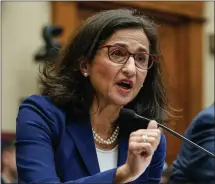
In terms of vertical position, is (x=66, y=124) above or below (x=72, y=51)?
below

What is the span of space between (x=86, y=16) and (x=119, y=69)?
2448 mm

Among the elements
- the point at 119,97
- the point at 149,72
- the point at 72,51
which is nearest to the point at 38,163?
the point at 119,97

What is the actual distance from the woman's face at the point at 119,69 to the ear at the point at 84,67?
0.9 inches

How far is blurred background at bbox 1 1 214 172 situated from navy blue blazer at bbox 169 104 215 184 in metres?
0.63

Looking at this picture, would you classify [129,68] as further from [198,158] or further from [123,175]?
[198,158]

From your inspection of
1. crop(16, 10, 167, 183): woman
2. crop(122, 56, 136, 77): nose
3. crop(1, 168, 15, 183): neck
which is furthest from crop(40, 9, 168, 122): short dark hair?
crop(1, 168, 15, 183): neck

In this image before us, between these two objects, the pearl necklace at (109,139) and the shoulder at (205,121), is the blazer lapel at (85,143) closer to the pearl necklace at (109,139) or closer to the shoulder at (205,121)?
the pearl necklace at (109,139)

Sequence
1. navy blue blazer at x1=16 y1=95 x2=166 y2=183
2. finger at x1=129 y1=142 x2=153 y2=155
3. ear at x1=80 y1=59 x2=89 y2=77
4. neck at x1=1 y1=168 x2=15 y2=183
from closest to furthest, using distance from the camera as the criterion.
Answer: finger at x1=129 y1=142 x2=153 y2=155, navy blue blazer at x1=16 y1=95 x2=166 y2=183, ear at x1=80 y1=59 x2=89 y2=77, neck at x1=1 y1=168 x2=15 y2=183

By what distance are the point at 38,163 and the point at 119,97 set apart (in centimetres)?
31

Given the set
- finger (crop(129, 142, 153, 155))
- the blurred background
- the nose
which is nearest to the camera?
finger (crop(129, 142, 153, 155))

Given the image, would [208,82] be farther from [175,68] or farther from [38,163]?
[38,163]

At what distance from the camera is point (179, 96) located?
184 inches

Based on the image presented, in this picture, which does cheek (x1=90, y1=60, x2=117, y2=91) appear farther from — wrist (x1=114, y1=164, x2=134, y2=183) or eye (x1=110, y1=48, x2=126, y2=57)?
wrist (x1=114, y1=164, x2=134, y2=183)

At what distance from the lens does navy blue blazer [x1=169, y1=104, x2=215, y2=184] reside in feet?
6.66
